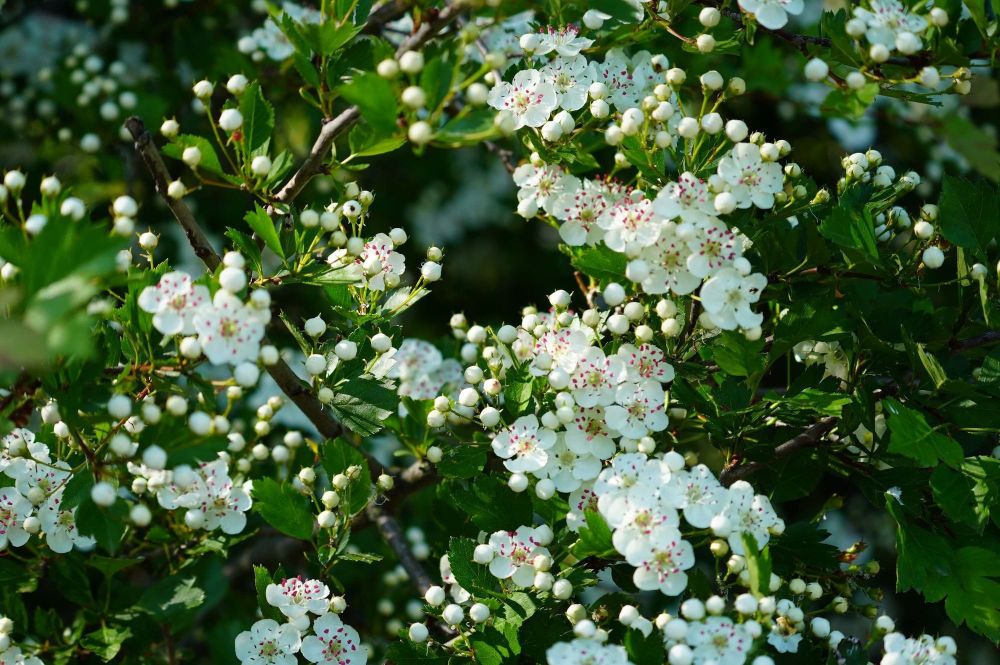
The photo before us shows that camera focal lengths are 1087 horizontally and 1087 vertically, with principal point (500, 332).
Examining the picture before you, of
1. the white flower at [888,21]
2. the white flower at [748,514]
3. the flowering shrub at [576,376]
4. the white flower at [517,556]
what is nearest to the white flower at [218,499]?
the flowering shrub at [576,376]

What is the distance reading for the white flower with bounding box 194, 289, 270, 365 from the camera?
6.11 feet

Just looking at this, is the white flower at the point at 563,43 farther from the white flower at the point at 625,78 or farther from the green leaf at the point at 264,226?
the green leaf at the point at 264,226

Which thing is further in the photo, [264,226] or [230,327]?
[264,226]

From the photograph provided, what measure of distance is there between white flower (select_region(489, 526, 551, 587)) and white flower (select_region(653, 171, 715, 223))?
0.73 m

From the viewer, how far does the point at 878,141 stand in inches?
216

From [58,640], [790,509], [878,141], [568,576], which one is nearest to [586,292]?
[568,576]

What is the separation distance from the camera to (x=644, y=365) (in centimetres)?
229

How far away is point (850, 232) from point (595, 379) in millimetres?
599

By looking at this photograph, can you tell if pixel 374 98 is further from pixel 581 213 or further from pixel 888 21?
pixel 888 21

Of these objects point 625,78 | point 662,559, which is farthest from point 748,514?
point 625,78

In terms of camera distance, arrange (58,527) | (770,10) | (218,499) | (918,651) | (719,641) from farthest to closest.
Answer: (218,499), (58,527), (770,10), (918,651), (719,641)

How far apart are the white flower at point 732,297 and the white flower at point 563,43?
0.63 meters

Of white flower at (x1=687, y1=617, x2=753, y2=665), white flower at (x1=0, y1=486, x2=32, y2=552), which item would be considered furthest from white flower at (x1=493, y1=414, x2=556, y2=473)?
white flower at (x1=0, y1=486, x2=32, y2=552)

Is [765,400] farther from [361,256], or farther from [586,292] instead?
[361,256]
